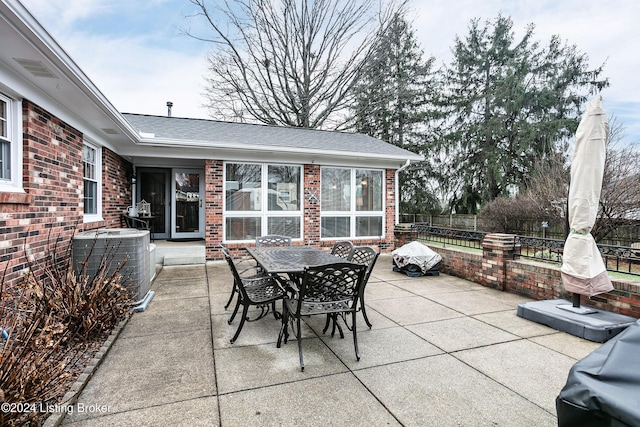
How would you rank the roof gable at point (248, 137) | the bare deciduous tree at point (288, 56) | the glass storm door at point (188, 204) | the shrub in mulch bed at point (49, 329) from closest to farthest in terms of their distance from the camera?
1. the shrub in mulch bed at point (49, 329)
2. the roof gable at point (248, 137)
3. the glass storm door at point (188, 204)
4. the bare deciduous tree at point (288, 56)

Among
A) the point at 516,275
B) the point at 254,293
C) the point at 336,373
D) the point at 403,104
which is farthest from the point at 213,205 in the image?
the point at 403,104

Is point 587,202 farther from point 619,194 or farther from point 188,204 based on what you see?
point 188,204

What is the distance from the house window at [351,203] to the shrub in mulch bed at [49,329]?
17.5 ft

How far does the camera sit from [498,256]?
5336 millimetres

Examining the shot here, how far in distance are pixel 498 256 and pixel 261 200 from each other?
520cm

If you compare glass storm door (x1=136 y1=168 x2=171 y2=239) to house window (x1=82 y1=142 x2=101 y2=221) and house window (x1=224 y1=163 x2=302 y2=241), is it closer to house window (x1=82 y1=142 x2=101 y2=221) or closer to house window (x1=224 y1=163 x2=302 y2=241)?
house window (x1=224 y1=163 x2=302 y2=241)

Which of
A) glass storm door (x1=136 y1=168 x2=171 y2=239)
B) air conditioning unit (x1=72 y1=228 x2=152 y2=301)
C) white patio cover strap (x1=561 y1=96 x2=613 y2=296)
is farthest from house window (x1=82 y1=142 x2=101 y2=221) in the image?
white patio cover strap (x1=561 y1=96 x2=613 y2=296)

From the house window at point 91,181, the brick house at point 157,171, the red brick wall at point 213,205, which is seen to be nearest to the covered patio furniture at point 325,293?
the brick house at point 157,171

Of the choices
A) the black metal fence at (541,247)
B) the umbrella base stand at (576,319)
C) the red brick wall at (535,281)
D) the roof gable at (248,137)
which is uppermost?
the roof gable at (248,137)

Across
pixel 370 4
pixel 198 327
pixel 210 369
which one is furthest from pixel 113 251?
pixel 370 4

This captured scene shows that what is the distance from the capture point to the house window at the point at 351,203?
28.0 feet

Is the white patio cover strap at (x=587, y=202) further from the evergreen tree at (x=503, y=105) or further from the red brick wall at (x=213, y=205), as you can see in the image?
the evergreen tree at (x=503, y=105)

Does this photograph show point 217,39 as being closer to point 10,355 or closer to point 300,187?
point 300,187

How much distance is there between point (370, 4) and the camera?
605 inches
